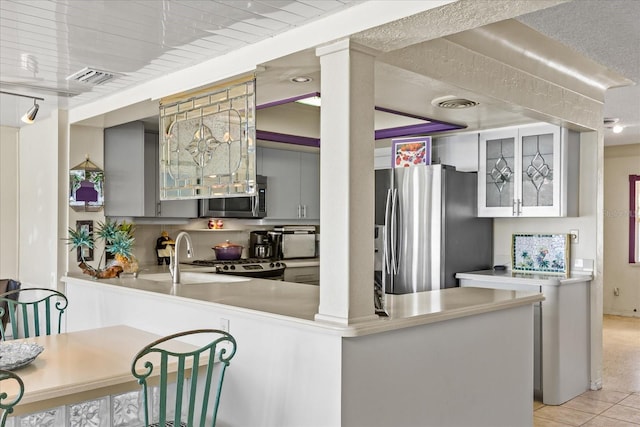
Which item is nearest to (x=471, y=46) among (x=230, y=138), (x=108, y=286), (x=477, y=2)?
(x=477, y=2)

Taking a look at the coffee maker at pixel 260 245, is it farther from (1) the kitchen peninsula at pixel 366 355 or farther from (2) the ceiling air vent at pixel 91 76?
(2) the ceiling air vent at pixel 91 76

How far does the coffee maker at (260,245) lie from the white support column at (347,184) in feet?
12.9

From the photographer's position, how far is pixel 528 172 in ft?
15.8

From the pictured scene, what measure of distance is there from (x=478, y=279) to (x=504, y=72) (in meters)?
1.92

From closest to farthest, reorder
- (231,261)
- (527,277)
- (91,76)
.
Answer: (91,76)
(527,277)
(231,261)

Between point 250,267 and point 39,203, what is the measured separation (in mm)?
1989

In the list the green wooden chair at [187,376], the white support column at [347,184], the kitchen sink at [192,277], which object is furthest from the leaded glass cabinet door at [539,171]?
the green wooden chair at [187,376]

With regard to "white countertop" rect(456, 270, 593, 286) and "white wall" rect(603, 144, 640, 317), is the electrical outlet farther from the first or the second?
"white wall" rect(603, 144, 640, 317)

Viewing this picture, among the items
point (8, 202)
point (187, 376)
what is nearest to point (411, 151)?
point (187, 376)

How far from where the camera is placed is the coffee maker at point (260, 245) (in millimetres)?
6359

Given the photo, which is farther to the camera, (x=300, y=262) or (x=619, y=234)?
(x=619, y=234)

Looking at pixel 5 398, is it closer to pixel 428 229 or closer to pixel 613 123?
pixel 428 229

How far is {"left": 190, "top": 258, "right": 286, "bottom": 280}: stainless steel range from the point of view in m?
5.46

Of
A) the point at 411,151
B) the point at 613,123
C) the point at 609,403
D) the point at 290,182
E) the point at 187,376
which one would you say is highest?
the point at 613,123
